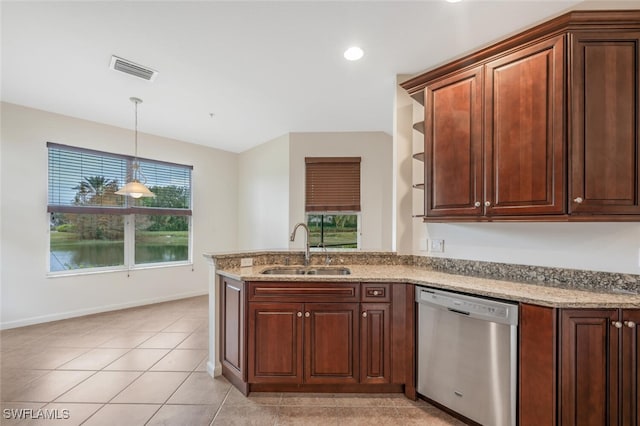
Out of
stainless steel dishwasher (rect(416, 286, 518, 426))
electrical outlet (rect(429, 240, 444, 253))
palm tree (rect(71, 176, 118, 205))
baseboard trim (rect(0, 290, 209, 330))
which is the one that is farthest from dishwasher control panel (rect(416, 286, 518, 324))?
palm tree (rect(71, 176, 118, 205))

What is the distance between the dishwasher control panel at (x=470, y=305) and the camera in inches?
65.2

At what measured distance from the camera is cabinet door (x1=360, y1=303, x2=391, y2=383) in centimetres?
215

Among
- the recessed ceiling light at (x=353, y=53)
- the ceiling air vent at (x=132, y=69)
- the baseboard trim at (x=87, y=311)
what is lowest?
the baseboard trim at (x=87, y=311)

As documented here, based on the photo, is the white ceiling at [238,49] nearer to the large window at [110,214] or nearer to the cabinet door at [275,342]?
the large window at [110,214]

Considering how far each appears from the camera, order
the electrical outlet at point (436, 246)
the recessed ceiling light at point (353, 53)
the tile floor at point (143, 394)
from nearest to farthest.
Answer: the tile floor at point (143, 394)
the recessed ceiling light at point (353, 53)
the electrical outlet at point (436, 246)

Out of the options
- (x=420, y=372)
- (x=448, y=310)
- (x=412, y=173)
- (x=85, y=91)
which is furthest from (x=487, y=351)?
(x=85, y=91)

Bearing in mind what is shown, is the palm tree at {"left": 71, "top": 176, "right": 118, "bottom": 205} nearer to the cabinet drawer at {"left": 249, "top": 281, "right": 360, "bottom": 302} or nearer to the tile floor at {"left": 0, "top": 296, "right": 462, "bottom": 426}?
the tile floor at {"left": 0, "top": 296, "right": 462, "bottom": 426}

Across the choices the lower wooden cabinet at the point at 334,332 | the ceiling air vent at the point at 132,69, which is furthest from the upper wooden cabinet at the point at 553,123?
the ceiling air vent at the point at 132,69

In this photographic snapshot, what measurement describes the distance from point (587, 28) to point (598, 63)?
0.71 ft

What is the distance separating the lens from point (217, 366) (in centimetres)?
248

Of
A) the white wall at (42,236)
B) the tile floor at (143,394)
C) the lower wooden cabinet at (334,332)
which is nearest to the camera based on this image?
the tile floor at (143,394)

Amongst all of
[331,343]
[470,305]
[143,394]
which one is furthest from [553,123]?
[143,394]

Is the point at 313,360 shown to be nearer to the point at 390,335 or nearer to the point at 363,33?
the point at 390,335

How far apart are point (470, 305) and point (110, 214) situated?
492cm
